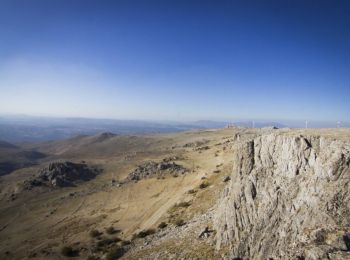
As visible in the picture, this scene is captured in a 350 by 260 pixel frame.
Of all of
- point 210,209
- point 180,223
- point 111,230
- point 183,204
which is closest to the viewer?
point 180,223

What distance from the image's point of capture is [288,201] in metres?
20.3

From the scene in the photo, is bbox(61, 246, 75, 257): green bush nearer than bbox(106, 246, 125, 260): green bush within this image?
No

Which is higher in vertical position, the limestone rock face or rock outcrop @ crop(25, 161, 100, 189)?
the limestone rock face

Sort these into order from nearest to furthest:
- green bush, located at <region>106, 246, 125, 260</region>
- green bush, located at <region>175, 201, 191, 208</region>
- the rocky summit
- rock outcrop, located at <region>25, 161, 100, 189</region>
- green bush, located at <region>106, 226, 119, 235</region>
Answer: the rocky summit < green bush, located at <region>106, 246, 125, 260</region> < green bush, located at <region>106, 226, 119, 235</region> < green bush, located at <region>175, 201, 191, 208</region> < rock outcrop, located at <region>25, 161, 100, 189</region>

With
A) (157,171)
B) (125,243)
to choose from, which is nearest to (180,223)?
(125,243)

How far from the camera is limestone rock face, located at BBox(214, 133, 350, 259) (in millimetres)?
16516

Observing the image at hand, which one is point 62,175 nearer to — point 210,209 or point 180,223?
point 180,223

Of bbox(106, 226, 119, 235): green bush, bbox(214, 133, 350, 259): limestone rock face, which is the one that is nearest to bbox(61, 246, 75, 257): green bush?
bbox(106, 226, 119, 235): green bush

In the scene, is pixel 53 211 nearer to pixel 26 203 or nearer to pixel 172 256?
pixel 26 203

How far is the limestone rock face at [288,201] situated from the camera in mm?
16516

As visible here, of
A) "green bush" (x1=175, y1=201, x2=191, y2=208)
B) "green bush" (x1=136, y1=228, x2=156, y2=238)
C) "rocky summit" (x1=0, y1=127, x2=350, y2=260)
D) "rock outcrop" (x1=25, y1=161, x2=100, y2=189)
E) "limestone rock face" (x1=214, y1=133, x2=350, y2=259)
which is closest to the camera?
"limestone rock face" (x1=214, y1=133, x2=350, y2=259)

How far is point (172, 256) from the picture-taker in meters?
27.6

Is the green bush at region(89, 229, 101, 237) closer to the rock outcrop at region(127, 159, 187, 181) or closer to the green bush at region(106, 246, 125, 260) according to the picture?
the green bush at region(106, 246, 125, 260)

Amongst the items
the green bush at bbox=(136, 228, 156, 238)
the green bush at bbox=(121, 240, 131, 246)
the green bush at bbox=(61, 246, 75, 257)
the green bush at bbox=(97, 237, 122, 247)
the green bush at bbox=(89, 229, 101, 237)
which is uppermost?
the green bush at bbox=(136, 228, 156, 238)
